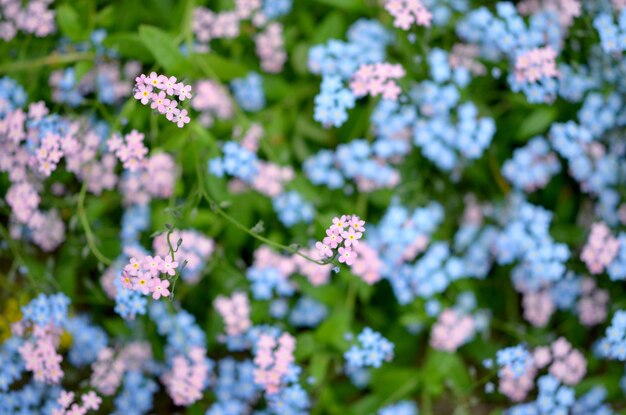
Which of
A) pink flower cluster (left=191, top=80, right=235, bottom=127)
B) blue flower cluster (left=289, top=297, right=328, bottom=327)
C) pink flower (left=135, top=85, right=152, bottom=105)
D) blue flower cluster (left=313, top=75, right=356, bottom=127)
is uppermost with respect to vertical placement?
pink flower cluster (left=191, top=80, right=235, bottom=127)

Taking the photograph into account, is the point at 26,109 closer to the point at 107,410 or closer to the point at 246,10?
the point at 246,10

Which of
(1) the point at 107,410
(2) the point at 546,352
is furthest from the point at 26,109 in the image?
(2) the point at 546,352

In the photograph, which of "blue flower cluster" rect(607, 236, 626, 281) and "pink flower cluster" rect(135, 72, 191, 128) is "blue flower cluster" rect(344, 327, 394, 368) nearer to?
"blue flower cluster" rect(607, 236, 626, 281)

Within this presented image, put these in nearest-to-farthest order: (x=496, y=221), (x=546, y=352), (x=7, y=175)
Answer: (x=546, y=352), (x=7, y=175), (x=496, y=221)

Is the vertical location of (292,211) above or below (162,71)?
below

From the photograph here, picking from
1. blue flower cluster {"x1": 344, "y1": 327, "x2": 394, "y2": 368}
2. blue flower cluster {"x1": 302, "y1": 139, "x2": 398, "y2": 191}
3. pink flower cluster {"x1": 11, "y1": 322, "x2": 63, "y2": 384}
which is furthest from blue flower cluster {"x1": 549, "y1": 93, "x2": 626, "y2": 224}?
pink flower cluster {"x1": 11, "y1": 322, "x2": 63, "y2": 384}

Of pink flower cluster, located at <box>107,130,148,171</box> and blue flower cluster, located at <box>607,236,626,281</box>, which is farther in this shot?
blue flower cluster, located at <box>607,236,626,281</box>
